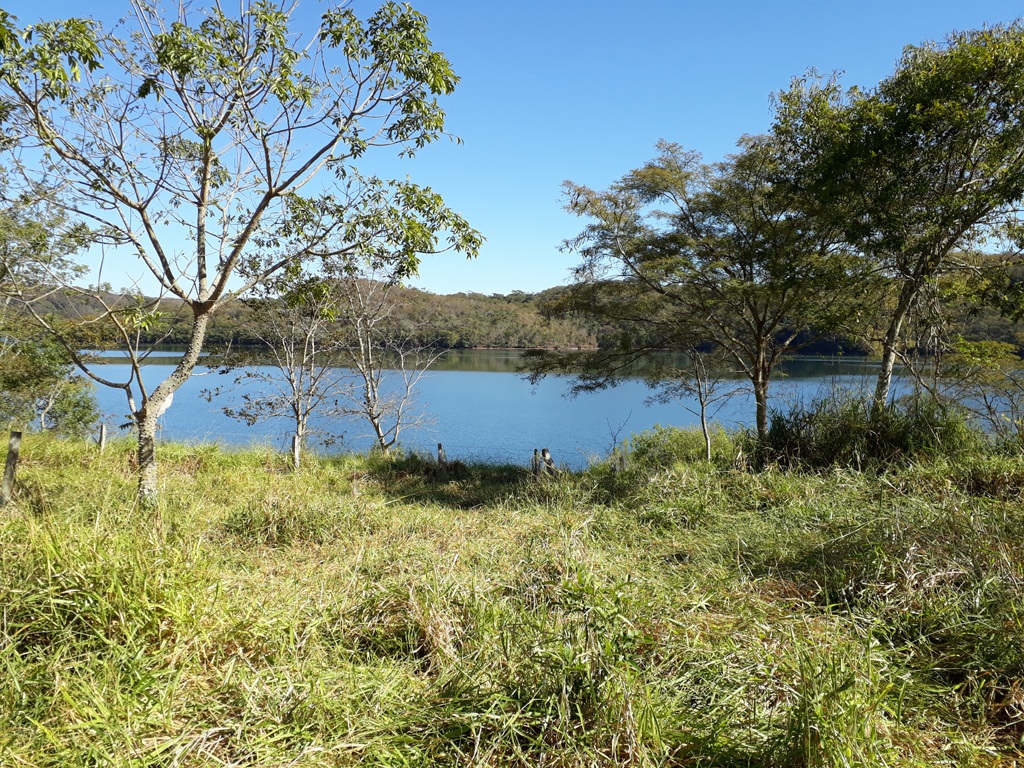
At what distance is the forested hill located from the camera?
7.29 meters

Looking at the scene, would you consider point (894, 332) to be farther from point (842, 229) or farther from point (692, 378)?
point (692, 378)

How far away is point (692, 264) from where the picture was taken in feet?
35.9

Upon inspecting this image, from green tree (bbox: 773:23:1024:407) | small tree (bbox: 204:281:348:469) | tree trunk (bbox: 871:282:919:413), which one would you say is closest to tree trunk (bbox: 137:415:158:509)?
small tree (bbox: 204:281:348:469)

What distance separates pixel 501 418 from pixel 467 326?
18.6ft

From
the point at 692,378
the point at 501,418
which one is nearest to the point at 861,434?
the point at 692,378

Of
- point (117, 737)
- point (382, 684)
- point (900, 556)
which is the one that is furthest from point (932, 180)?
point (117, 737)

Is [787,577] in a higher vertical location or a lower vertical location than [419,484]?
higher

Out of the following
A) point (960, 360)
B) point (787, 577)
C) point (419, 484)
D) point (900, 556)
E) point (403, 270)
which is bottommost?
point (419, 484)

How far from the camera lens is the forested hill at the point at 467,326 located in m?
7.29

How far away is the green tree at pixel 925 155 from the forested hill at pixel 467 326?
1.55 meters

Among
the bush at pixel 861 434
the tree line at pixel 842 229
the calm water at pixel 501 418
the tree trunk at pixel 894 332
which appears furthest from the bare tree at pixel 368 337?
the tree trunk at pixel 894 332

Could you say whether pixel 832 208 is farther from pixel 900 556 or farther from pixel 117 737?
pixel 117 737

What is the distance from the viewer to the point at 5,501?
4309 mm

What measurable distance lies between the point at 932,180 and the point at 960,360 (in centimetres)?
278
